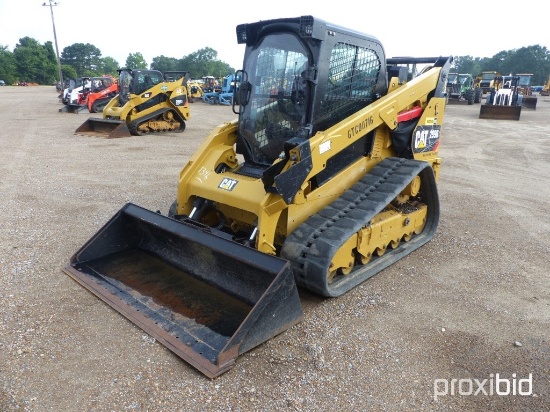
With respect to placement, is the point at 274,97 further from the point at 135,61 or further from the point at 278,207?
the point at 135,61

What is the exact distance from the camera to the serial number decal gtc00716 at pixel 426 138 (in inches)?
205

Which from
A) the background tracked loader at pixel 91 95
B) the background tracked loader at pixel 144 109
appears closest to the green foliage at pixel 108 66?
the background tracked loader at pixel 91 95

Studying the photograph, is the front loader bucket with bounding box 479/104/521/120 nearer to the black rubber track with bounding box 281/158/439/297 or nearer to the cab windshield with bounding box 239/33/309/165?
the black rubber track with bounding box 281/158/439/297

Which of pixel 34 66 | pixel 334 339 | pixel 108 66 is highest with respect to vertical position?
pixel 108 66

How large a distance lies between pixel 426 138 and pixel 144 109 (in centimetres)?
1149

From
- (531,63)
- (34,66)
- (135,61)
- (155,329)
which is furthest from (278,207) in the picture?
(531,63)

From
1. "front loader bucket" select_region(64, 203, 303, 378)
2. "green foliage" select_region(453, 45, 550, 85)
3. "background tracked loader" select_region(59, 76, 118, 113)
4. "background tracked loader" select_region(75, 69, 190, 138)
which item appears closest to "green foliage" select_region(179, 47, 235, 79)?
"green foliage" select_region(453, 45, 550, 85)

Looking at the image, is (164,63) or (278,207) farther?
(164,63)

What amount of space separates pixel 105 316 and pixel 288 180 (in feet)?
6.21

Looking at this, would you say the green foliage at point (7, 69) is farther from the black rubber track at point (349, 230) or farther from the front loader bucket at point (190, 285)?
the black rubber track at point (349, 230)

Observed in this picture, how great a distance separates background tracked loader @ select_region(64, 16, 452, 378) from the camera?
3391mm

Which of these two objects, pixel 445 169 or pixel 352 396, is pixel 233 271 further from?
pixel 445 169

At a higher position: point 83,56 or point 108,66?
point 83,56

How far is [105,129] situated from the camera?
14438 mm
